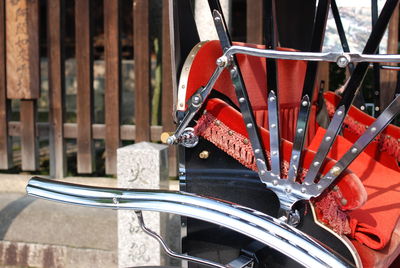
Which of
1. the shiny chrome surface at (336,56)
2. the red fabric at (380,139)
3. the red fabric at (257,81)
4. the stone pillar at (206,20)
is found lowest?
the red fabric at (380,139)

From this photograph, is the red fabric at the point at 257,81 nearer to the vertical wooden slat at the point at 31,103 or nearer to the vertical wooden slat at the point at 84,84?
the vertical wooden slat at the point at 84,84

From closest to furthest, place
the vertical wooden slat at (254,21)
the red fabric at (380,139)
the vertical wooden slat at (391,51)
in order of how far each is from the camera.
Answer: the red fabric at (380,139) < the vertical wooden slat at (391,51) < the vertical wooden slat at (254,21)

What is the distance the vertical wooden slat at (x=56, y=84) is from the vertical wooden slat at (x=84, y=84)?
179 millimetres

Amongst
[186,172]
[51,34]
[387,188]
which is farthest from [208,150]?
[51,34]

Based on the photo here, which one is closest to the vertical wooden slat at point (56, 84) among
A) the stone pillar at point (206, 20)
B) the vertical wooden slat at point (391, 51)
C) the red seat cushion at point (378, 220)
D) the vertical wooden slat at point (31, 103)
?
the vertical wooden slat at point (31, 103)

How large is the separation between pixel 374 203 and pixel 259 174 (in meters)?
0.55

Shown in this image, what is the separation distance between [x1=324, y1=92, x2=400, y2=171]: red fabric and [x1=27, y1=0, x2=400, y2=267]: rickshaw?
41cm

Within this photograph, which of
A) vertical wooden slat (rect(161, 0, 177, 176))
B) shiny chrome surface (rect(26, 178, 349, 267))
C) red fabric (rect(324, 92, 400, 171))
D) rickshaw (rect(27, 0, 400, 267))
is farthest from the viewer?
vertical wooden slat (rect(161, 0, 177, 176))

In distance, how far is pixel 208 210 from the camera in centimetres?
162

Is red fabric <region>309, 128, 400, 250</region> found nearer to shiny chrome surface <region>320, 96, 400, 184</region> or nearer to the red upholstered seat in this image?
the red upholstered seat

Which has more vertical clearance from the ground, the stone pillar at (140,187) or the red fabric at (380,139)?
the red fabric at (380,139)

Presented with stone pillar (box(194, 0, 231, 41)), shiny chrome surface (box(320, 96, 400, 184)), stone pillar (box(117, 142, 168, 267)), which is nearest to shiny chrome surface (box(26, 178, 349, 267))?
shiny chrome surface (box(320, 96, 400, 184))

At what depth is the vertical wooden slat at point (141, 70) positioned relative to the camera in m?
4.79

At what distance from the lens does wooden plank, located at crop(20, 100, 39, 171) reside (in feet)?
16.9
